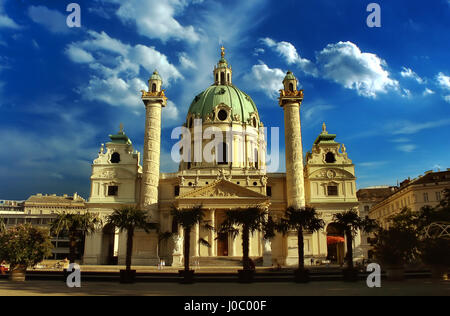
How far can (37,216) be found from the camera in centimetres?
8725

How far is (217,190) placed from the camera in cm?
5556

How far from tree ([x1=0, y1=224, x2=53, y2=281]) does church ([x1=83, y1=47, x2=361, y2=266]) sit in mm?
24786

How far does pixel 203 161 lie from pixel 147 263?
20.5 m

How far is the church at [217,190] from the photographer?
54969 mm

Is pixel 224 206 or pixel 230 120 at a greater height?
pixel 230 120

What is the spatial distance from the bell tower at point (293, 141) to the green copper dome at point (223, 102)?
1271 centimetres

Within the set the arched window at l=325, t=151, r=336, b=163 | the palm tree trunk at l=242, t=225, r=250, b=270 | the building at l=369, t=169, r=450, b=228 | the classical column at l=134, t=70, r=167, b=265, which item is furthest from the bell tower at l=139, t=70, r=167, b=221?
the building at l=369, t=169, r=450, b=228

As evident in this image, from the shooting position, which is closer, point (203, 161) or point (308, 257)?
point (308, 257)

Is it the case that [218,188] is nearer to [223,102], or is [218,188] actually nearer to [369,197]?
[223,102]

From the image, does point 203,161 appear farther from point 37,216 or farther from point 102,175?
point 37,216

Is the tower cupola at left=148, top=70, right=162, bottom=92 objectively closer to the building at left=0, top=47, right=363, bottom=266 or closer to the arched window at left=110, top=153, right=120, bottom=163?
→ the building at left=0, top=47, right=363, bottom=266
